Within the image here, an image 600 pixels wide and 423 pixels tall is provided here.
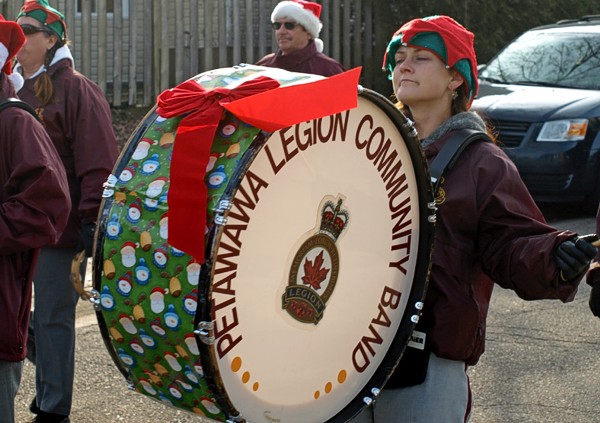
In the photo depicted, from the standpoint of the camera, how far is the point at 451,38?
342cm

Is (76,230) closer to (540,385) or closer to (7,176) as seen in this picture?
(7,176)

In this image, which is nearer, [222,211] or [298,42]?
[222,211]

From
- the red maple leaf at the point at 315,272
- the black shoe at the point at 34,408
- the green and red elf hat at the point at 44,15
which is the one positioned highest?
the green and red elf hat at the point at 44,15

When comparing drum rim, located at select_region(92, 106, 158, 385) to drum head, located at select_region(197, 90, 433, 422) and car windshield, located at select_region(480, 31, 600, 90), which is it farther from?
car windshield, located at select_region(480, 31, 600, 90)

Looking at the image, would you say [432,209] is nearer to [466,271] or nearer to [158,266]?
[466,271]

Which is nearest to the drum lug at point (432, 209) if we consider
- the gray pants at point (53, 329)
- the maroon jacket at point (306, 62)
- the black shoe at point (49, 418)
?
the gray pants at point (53, 329)

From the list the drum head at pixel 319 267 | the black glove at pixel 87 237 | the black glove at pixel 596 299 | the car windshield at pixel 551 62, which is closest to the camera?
the drum head at pixel 319 267

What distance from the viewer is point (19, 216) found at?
3.54 metres

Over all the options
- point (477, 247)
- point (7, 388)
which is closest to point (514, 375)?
point (477, 247)

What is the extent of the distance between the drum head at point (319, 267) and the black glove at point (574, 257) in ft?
1.22

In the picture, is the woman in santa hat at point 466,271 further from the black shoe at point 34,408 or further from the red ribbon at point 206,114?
the black shoe at point 34,408

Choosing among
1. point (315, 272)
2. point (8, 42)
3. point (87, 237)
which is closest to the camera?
point (315, 272)

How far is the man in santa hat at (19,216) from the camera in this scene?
11.6 feet

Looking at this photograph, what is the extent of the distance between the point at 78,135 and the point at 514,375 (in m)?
2.48
